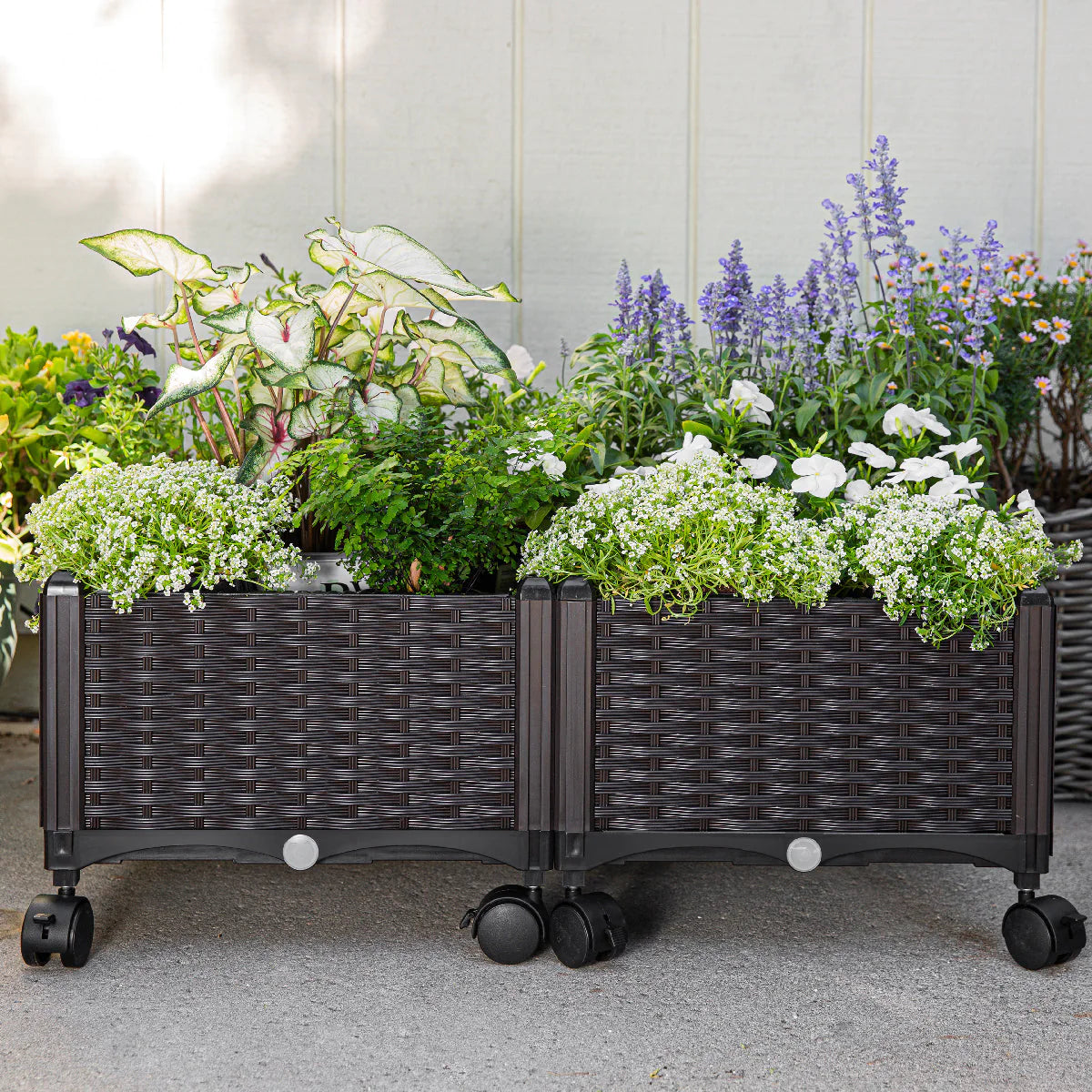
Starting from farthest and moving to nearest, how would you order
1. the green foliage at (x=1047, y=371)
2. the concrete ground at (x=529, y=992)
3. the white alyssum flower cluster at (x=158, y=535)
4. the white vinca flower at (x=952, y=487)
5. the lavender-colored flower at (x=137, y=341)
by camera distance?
the green foliage at (x=1047, y=371)
the lavender-colored flower at (x=137, y=341)
the white vinca flower at (x=952, y=487)
the white alyssum flower cluster at (x=158, y=535)
the concrete ground at (x=529, y=992)

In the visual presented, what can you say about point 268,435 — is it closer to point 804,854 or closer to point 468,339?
point 468,339

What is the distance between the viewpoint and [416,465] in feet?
4.38

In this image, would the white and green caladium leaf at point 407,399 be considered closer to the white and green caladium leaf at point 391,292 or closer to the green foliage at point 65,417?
the white and green caladium leaf at point 391,292

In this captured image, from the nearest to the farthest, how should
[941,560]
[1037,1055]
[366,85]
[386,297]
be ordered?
1. [1037,1055]
2. [941,560]
3. [386,297]
4. [366,85]

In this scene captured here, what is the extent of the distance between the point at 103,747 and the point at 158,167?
1.43 meters

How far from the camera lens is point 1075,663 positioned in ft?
6.37

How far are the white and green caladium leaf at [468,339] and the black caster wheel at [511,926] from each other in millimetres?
739

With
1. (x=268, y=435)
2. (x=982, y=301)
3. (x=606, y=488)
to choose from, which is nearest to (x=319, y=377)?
(x=268, y=435)

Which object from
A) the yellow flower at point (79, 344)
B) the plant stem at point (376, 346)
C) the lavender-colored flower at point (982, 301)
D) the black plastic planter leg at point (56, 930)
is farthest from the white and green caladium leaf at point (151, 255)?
the lavender-colored flower at point (982, 301)

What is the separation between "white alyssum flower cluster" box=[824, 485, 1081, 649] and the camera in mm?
1264

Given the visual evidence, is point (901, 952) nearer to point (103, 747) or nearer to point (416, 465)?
point (416, 465)

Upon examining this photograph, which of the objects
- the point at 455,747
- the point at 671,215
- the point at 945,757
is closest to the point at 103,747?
the point at 455,747

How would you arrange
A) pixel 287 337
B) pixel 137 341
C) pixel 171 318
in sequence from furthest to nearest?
pixel 137 341 < pixel 171 318 < pixel 287 337

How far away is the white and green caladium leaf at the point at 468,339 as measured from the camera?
4.94 ft
